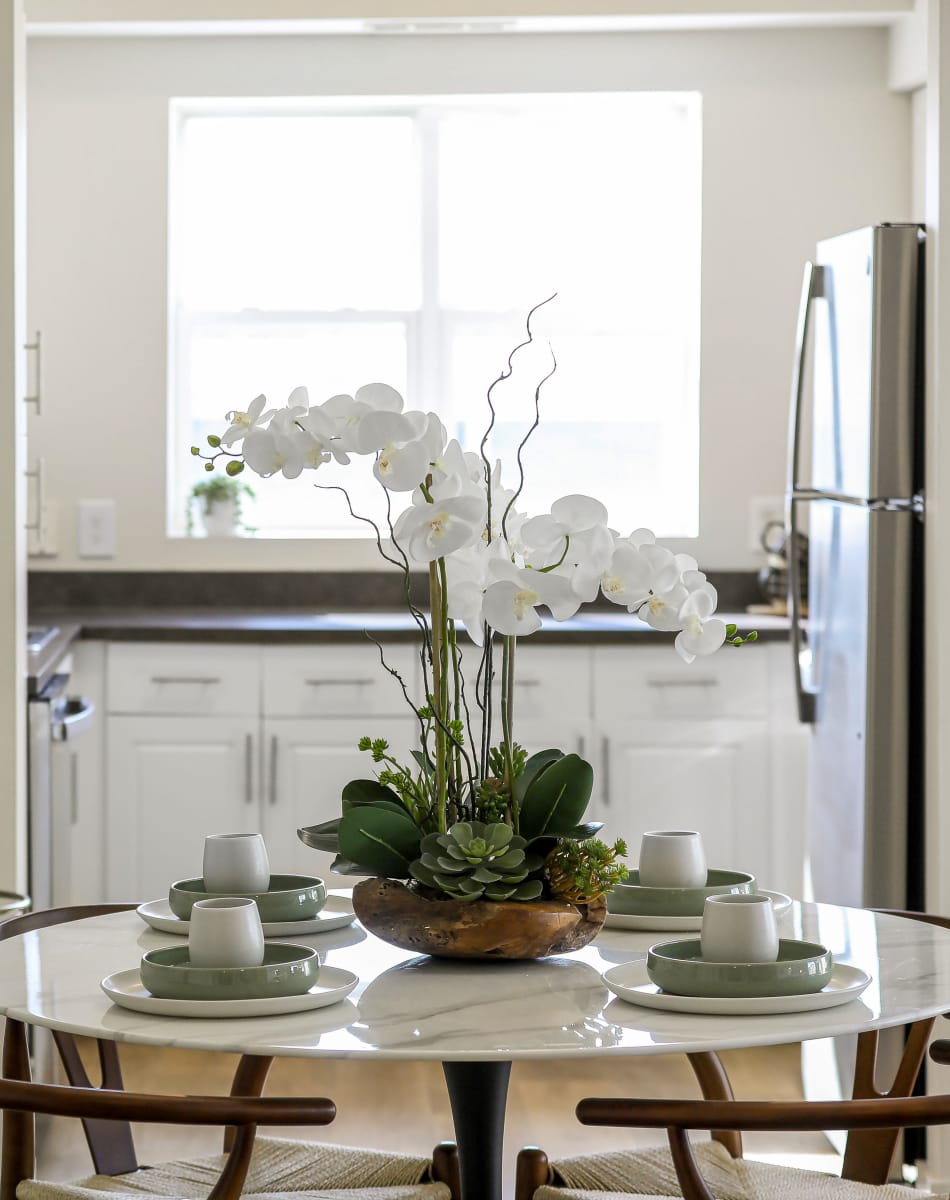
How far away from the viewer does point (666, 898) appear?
180 centimetres

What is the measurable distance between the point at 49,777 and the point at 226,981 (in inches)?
78.7

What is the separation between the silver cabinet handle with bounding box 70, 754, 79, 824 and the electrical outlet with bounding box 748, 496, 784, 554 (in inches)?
79.2

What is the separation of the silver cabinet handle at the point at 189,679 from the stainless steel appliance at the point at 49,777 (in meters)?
0.32

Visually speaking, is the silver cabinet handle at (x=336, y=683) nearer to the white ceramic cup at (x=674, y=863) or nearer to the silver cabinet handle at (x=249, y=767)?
the silver cabinet handle at (x=249, y=767)

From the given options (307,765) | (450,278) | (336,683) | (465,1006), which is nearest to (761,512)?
(450,278)

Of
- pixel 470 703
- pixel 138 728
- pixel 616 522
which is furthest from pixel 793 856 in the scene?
pixel 138 728

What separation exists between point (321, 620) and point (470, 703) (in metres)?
0.48

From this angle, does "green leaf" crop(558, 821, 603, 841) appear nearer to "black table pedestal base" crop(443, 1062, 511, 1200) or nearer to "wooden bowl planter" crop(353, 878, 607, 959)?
"wooden bowl planter" crop(353, 878, 607, 959)

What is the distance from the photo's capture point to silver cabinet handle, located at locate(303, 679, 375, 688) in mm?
3904

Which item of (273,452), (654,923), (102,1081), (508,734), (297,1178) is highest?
(273,452)

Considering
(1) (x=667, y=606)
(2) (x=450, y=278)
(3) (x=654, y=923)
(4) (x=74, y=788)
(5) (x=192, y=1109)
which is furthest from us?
(2) (x=450, y=278)

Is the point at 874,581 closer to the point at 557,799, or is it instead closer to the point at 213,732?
the point at 557,799

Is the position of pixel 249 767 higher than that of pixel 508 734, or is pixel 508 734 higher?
pixel 508 734

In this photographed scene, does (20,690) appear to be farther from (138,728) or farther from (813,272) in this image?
(813,272)
